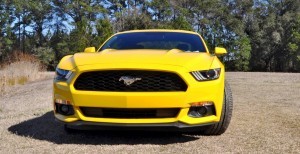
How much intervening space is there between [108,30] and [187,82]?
27.5m

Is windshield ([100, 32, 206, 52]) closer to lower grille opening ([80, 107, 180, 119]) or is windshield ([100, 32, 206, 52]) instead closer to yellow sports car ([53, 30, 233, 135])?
yellow sports car ([53, 30, 233, 135])

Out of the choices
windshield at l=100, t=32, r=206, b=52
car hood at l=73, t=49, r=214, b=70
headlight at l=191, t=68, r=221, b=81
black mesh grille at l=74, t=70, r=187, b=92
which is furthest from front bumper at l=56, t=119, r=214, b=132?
windshield at l=100, t=32, r=206, b=52

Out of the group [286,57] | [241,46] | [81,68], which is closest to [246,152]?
[81,68]

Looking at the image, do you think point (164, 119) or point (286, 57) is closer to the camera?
point (164, 119)

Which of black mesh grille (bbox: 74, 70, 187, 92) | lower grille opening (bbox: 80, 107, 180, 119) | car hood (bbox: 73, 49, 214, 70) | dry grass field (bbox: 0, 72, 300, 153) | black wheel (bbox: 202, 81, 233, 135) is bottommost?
dry grass field (bbox: 0, 72, 300, 153)

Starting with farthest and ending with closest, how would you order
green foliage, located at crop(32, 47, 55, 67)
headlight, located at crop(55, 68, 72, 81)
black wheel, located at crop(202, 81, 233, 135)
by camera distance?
green foliage, located at crop(32, 47, 55, 67) < black wheel, located at crop(202, 81, 233, 135) < headlight, located at crop(55, 68, 72, 81)

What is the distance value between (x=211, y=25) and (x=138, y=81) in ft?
160

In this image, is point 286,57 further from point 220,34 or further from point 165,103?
Result: point 165,103

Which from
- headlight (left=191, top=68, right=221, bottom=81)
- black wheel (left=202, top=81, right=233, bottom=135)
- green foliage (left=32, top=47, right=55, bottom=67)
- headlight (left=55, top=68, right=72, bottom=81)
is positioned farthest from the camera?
green foliage (left=32, top=47, right=55, bottom=67)

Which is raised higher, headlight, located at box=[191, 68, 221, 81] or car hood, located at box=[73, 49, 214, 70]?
car hood, located at box=[73, 49, 214, 70]

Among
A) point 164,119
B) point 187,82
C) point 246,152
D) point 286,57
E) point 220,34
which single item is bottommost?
point 286,57

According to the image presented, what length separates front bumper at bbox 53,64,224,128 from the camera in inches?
141

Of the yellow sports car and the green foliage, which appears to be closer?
the yellow sports car

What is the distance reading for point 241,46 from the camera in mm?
47875
